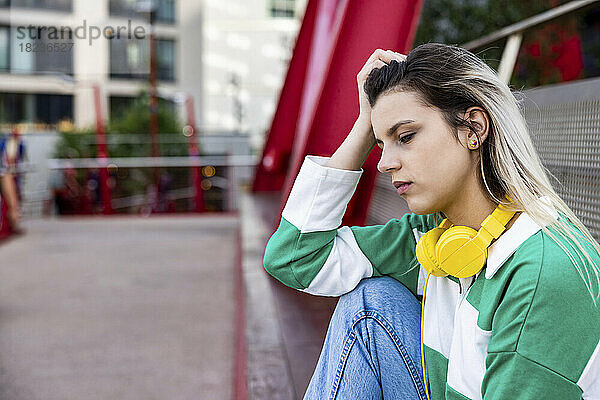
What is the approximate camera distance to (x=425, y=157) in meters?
1.29

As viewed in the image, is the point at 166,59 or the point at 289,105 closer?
the point at 289,105

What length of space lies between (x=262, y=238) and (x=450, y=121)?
3.55 meters

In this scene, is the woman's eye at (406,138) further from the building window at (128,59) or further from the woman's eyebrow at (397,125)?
the building window at (128,59)

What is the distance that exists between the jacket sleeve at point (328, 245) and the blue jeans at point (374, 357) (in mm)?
148

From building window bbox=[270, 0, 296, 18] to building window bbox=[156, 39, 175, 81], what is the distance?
5.33m

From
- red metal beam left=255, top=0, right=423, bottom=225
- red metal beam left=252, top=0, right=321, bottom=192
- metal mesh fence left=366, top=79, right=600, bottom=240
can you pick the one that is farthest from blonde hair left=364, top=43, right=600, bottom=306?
red metal beam left=252, top=0, right=321, bottom=192

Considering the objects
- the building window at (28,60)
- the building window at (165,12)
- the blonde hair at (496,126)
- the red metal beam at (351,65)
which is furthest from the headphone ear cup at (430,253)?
the building window at (165,12)

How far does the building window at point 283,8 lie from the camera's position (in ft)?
109

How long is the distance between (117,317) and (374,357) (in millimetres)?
3176

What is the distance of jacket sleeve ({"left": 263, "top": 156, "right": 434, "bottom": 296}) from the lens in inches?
64.6

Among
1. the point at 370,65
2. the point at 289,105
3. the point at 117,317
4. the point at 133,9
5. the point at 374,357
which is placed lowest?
the point at 117,317

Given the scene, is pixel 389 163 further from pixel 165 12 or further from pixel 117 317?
pixel 165 12

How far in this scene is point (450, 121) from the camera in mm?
1276


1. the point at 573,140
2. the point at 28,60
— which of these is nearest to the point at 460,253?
the point at 573,140
